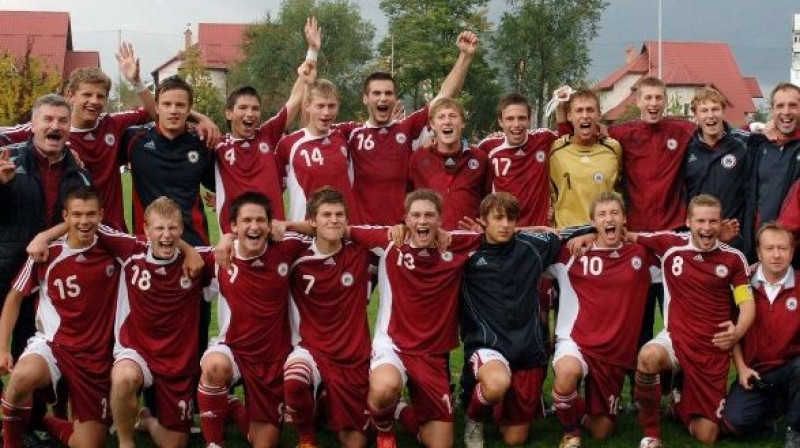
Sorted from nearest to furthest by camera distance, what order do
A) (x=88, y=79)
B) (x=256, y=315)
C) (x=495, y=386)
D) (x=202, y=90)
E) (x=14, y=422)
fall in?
(x=14, y=422), (x=495, y=386), (x=256, y=315), (x=88, y=79), (x=202, y=90)

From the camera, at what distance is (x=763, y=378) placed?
5.54m

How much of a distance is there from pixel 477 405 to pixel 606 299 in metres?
1.01

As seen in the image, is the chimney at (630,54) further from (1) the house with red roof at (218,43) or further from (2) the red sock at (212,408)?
(2) the red sock at (212,408)

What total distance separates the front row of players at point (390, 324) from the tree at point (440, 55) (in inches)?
1728

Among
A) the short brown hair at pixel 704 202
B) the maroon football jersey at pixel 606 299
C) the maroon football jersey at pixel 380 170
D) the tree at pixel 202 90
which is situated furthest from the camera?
the tree at pixel 202 90

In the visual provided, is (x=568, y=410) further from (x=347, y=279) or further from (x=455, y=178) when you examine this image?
(x=455, y=178)

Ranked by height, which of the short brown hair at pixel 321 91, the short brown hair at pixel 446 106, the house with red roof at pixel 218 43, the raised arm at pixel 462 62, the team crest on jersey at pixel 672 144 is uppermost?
the house with red roof at pixel 218 43

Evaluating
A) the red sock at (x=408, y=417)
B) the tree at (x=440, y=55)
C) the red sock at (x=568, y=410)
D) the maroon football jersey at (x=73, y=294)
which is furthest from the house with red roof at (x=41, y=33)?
the red sock at (x=568, y=410)

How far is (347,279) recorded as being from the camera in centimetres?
564

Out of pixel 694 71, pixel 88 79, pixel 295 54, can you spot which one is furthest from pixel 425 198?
pixel 694 71

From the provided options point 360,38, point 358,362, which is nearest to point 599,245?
point 358,362

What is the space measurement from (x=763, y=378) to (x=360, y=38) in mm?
52940

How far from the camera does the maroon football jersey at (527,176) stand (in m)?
6.47

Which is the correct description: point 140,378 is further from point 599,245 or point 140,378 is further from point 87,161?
point 599,245
